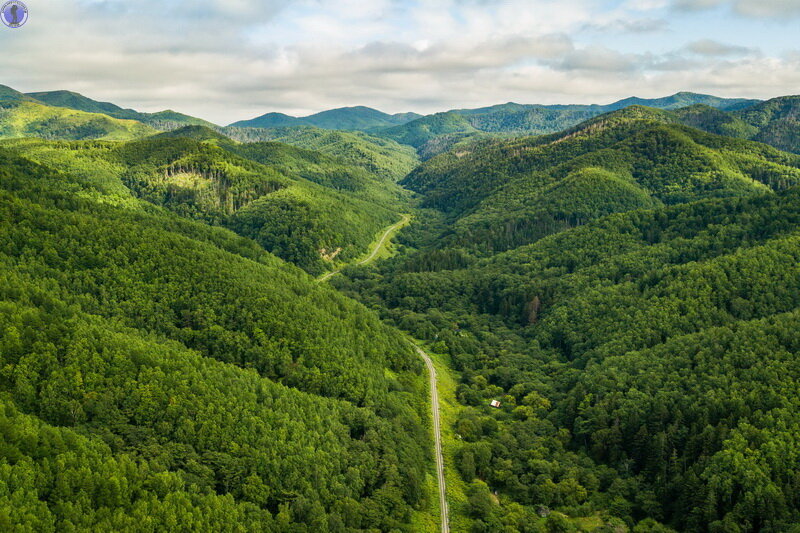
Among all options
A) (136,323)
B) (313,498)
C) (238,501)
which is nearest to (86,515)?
(238,501)

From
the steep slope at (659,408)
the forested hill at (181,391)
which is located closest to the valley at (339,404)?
the forested hill at (181,391)

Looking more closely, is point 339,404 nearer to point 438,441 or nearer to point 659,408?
point 438,441

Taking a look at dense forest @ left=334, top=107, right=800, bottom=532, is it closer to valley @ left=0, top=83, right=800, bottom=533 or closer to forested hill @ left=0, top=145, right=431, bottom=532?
valley @ left=0, top=83, right=800, bottom=533

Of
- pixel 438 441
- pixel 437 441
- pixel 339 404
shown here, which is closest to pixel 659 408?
pixel 438 441

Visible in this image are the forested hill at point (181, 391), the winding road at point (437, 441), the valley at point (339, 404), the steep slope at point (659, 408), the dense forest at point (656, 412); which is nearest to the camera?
the forested hill at point (181, 391)

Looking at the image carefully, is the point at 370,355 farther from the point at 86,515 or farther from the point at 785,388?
the point at 785,388

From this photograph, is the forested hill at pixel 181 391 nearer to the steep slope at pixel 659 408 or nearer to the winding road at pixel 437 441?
the winding road at pixel 437 441
